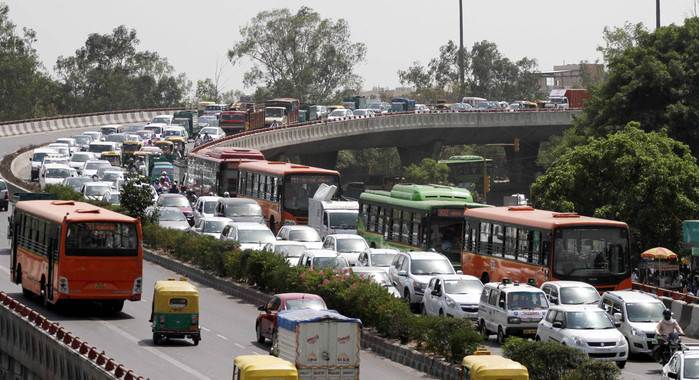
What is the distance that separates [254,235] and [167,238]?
5.63 m

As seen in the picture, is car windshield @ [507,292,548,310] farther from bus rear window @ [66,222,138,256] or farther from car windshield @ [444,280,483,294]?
bus rear window @ [66,222,138,256]

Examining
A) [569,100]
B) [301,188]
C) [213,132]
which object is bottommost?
[301,188]

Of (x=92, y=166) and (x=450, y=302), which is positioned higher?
(x=92, y=166)

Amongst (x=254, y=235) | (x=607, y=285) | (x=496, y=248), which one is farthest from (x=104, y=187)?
(x=607, y=285)

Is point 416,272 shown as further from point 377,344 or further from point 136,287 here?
point 136,287

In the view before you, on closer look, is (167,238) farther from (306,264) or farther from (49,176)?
(49,176)

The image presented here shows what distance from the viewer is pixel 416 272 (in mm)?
42250

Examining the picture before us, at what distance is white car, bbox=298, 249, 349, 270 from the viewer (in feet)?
143

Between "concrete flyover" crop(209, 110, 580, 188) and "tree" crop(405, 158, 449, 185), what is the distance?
2832mm

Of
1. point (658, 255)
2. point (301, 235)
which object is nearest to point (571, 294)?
point (658, 255)

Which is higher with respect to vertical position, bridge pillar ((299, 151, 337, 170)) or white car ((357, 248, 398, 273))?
white car ((357, 248, 398, 273))

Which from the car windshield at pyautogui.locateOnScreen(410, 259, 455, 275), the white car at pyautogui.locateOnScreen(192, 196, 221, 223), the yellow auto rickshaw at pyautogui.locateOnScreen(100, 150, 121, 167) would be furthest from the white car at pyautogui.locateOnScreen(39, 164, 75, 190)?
the car windshield at pyautogui.locateOnScreen(410, 259, 455, 275)

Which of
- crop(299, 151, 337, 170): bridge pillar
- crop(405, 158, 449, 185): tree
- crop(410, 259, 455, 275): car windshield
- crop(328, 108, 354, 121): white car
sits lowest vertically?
crop(405, 158, 449, 185): tree

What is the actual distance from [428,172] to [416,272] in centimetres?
8882
